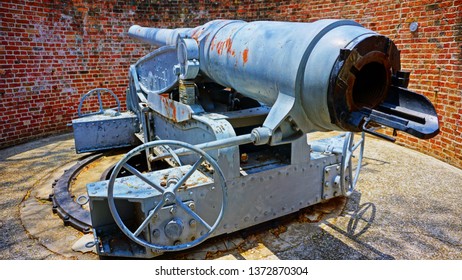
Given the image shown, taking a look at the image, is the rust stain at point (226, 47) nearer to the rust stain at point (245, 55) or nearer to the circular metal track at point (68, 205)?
Result: the rust stain at point (245, 55)

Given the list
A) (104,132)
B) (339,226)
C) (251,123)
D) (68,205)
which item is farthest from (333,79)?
(104,132)

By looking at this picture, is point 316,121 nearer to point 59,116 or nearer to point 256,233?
point 256,233

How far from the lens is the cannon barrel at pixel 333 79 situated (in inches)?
59.5


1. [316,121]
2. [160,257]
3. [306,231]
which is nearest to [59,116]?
[160,257]

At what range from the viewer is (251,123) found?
3.06 metres

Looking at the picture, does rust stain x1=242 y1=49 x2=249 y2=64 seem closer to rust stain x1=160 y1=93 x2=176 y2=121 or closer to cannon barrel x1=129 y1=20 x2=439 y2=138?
cannon barrel x1=129 y1=20 x2=439 y2=138

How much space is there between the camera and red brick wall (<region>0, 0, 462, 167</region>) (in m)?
4.54

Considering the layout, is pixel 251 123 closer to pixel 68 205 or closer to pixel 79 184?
pixel 68 205

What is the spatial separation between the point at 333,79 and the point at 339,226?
1848mm

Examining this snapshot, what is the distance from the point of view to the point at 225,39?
2.51 metres

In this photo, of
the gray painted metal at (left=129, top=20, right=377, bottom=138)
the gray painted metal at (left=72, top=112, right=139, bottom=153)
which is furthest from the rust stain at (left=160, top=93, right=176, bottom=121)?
the gray painted metal at (left=72, top=112, right=139, bottom=153)

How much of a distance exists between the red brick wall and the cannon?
226 centimetres

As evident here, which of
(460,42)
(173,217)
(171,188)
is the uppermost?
(460,42)

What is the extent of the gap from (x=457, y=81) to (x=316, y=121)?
352 centimetres
